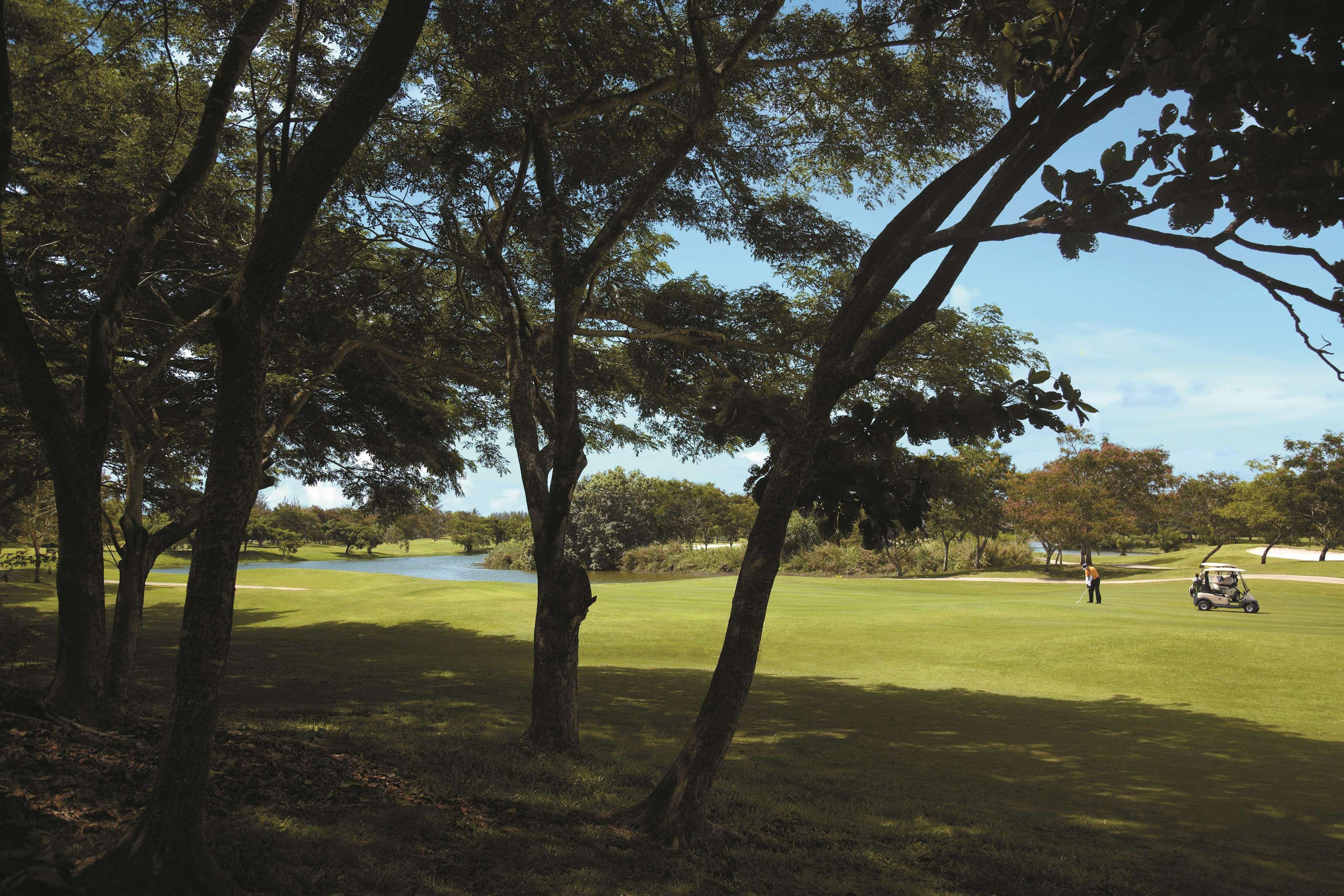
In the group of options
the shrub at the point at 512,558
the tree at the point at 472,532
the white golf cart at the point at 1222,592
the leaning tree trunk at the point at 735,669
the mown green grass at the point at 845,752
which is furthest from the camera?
the tree at the point at 472,532

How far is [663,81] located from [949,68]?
3378 mm

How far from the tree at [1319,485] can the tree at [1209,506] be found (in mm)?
9404

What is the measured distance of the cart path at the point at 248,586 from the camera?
27.3 metres

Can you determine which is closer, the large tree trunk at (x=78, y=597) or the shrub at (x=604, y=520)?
the large tree trunk at (x=78, y=597)

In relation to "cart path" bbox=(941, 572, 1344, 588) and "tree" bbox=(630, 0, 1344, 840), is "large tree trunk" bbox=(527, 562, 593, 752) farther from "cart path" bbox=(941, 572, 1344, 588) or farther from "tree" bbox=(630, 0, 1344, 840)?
"cart path" bbox=(941, 572, 1344, 588)

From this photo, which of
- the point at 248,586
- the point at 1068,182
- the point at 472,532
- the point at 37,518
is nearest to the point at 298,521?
the point at 472,532

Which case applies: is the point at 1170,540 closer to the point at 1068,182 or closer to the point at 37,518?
the point at 1068,182

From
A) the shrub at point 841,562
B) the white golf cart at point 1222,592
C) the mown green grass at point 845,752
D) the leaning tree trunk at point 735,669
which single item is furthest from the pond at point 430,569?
the leaning tree trunk at point 735,669

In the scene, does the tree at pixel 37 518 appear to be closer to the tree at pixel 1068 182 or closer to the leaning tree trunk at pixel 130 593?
the leaning tree trunk at pixel 130 593

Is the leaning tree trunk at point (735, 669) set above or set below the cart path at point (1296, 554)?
above

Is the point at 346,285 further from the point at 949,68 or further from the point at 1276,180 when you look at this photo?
the point at 1276,180

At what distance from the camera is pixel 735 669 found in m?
4.98

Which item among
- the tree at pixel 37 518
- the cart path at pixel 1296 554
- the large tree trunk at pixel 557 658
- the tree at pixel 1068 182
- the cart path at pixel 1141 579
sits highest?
the tree at pixel 1068 182

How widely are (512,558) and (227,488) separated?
54.2 metres
